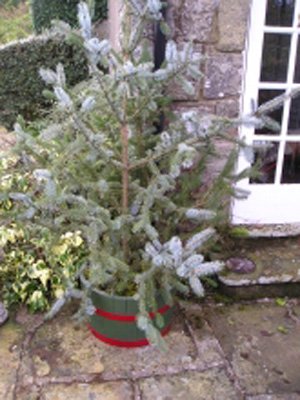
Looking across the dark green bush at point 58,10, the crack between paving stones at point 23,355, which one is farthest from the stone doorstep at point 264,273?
the dark green bush at point 58,10

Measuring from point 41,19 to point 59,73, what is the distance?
17.3 feet

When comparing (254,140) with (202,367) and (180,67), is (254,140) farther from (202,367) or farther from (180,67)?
(202,367)

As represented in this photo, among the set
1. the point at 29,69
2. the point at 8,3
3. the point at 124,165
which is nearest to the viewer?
the point at 124,165

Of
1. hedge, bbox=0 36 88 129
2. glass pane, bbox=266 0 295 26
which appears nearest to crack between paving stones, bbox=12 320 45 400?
glass pane, bbox=266 0 295 26

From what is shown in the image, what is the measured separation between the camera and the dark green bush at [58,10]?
618 centimetres

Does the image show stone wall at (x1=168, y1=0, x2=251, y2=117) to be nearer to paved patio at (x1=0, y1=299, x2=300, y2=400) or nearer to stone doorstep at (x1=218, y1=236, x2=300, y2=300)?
stone doorstep at (x1=218, y1=236, x2=300, y2=300)

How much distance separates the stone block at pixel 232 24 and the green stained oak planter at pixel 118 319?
1564 mm

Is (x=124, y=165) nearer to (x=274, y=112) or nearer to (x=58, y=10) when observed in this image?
(x=274, y=112)

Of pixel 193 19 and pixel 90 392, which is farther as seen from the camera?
pixel 193 19

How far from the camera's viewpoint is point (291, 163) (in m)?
3.35

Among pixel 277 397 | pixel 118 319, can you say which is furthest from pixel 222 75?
pixel 277 397

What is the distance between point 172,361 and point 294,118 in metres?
1.80

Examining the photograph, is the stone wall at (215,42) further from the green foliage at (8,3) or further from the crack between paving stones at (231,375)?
the green foliage at (8,3)

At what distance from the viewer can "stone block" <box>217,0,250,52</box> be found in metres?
2.80
